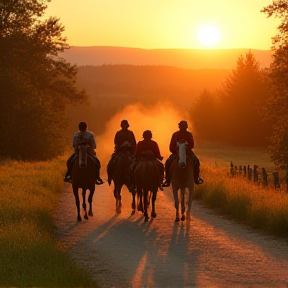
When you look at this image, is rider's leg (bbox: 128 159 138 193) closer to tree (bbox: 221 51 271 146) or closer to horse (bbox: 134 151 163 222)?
horse (bbox: 134 151 163 222)

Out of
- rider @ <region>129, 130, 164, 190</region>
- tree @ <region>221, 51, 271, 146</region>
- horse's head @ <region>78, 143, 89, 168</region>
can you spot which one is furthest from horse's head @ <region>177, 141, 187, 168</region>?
tree @ <region>221, 51, 271, 146</region>

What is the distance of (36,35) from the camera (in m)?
54.3

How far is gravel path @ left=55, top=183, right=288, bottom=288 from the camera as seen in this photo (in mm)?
11406

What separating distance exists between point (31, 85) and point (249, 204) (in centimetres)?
3275

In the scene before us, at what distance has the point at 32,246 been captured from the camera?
12789mm

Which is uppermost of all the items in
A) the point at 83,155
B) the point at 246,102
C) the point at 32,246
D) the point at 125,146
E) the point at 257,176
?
the point at 246,102

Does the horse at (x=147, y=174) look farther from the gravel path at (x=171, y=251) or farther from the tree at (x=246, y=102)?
the tree at (x=246, y=102)

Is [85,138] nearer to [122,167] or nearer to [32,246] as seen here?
[122,167]

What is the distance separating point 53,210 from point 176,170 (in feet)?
15.0

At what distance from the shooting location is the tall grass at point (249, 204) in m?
17.1

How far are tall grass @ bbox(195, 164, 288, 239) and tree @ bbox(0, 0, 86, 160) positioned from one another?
2529cm

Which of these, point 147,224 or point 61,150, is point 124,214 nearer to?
point 147,224

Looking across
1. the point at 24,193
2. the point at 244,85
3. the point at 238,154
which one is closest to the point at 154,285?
the point at 24,193

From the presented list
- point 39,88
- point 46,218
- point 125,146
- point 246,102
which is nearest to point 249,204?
point 125,146
